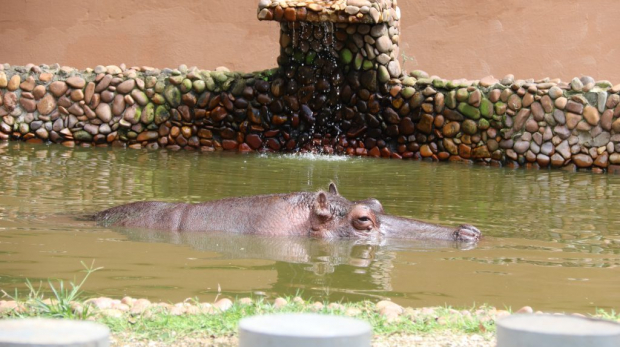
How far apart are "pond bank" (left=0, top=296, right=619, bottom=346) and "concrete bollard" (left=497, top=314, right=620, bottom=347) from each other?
86 cm

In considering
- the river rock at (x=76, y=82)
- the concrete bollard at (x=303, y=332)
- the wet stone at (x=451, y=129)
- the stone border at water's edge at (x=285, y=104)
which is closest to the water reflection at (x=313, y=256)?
the concrete bollard at (x=303, y=332)

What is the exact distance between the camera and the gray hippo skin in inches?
256

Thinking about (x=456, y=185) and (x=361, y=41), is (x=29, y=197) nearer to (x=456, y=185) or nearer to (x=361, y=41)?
(x=456, y=185)

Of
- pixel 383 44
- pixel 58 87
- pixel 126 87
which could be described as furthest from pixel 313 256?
pixel 58 87

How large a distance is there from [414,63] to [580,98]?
343cm

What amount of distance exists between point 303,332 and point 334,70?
1257cm

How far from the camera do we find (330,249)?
622cm

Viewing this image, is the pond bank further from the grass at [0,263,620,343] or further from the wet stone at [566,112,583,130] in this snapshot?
the wet stone at [566,112,583,130]

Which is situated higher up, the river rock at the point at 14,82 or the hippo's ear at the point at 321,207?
the river rock at the point at 14,82

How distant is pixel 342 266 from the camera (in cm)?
571

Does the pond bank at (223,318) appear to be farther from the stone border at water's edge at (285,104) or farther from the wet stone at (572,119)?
the stone border at water's edge at (285,104)

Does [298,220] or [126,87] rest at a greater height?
[126,87]

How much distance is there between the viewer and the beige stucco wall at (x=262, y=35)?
15.4 m

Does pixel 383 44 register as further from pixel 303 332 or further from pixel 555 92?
pixel 303 332
